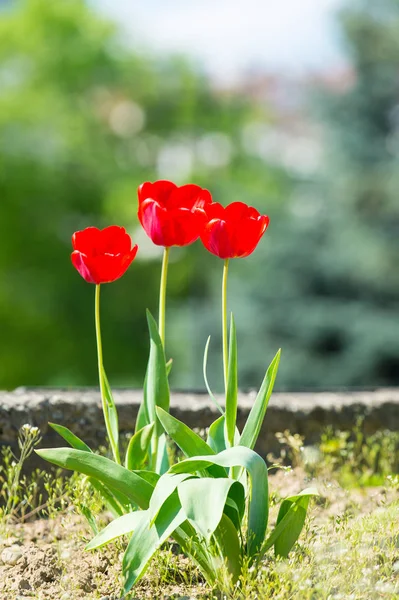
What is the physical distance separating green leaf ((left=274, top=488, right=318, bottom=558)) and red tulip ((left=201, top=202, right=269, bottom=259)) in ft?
1.73

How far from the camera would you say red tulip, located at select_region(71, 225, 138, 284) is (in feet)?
5.53

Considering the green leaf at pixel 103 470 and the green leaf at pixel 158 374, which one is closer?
the green leaf at pixel 103 470

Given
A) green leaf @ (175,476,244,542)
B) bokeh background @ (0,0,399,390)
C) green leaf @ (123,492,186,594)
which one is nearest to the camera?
green leaf @ (175,476,244,542)

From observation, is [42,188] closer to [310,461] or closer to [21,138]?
[21,138]

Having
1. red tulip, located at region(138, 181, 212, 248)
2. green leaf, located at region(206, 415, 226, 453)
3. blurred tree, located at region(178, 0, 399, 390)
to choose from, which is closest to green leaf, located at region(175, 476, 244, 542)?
green leaf, located at region(206, 415, 226, 453)

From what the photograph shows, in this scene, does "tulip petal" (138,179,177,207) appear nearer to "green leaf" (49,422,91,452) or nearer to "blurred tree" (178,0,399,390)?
"green leaf" (49,422,91,452)

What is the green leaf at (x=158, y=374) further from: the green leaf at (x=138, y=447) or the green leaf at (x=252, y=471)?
the green leaf at (x=252, y=471)

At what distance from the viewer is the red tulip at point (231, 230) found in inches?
64.5

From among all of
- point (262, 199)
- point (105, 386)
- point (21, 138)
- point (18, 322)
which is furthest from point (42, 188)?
point (105, 386)

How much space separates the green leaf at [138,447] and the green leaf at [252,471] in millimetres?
206

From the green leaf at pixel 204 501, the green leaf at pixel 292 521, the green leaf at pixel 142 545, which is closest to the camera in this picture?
the green leaf at pixel 204 501

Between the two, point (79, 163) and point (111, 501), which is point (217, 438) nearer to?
point (111, 501)

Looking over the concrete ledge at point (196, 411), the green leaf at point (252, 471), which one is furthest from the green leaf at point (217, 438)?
the concrete ledge at point (196, 411)

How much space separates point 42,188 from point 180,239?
11.1 meters
